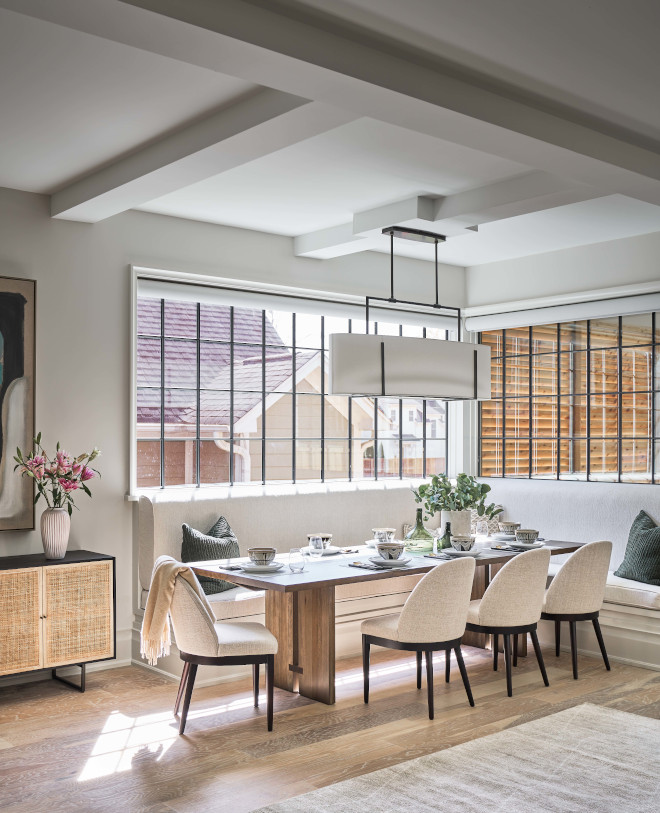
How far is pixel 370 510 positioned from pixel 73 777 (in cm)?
322

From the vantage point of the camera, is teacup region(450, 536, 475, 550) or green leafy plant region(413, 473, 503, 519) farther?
green leafy plant region(413, 473, 503, 519)

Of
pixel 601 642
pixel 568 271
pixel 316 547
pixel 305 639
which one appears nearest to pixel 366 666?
pixel 305 639

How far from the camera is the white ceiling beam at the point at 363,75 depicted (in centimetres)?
234

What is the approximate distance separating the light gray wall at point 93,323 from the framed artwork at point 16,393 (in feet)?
0.26

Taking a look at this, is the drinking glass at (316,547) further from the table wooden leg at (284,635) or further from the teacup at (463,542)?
the teacup at (463,542)

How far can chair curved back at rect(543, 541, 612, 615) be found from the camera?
4875 millimetres

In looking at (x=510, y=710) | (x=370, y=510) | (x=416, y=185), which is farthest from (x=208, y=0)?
(x=370, y=510)

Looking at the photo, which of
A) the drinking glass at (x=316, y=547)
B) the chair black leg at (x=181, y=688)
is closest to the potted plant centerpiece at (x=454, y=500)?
the drinking glass at (x=316, y=547)

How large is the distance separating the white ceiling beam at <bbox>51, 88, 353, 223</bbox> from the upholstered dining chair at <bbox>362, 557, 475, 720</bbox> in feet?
6.97

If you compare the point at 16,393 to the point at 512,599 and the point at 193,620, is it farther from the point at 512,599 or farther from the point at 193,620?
the point at 512,599

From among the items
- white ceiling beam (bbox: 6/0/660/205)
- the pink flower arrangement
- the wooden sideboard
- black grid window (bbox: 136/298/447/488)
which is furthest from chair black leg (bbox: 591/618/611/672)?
the pink flower arrangement

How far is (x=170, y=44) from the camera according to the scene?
8.07 feet

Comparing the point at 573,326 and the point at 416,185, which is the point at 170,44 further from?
the point at 573,326

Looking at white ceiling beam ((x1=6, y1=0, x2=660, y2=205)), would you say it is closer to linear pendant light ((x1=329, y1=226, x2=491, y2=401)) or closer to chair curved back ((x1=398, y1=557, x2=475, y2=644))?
linear pendant light ((x1=329, y1=226, x2=491, y2=401))
